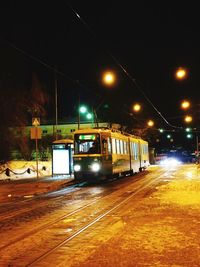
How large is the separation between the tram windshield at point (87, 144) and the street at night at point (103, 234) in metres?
11.2

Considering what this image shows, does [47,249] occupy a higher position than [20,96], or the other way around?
[20,96]

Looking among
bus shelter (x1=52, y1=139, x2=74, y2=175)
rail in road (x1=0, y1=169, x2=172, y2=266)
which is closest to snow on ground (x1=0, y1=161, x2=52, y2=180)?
bus shelter (x1=52, y1=139, x2=74, y2=175)

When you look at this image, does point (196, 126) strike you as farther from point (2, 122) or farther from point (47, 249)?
point (47, 249)

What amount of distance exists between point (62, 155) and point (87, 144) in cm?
269

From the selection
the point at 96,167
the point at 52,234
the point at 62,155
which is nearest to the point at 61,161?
the point at 62,155

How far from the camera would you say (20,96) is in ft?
104

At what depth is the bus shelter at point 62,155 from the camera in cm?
2911

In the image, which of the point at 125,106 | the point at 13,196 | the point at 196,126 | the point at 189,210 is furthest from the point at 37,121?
the point at 196,126

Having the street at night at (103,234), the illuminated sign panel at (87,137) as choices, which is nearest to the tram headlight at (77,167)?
the illuminated sign panel at (87,137)

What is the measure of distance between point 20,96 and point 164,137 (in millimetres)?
74373

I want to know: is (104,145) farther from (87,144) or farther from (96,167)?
(96,167)

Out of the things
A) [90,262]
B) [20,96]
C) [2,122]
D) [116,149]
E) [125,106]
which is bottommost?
[90,262]

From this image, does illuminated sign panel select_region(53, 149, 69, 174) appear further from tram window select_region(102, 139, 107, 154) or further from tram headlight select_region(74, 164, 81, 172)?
tram window select_region(102, 139, 107, 154)

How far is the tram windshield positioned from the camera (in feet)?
88.6
